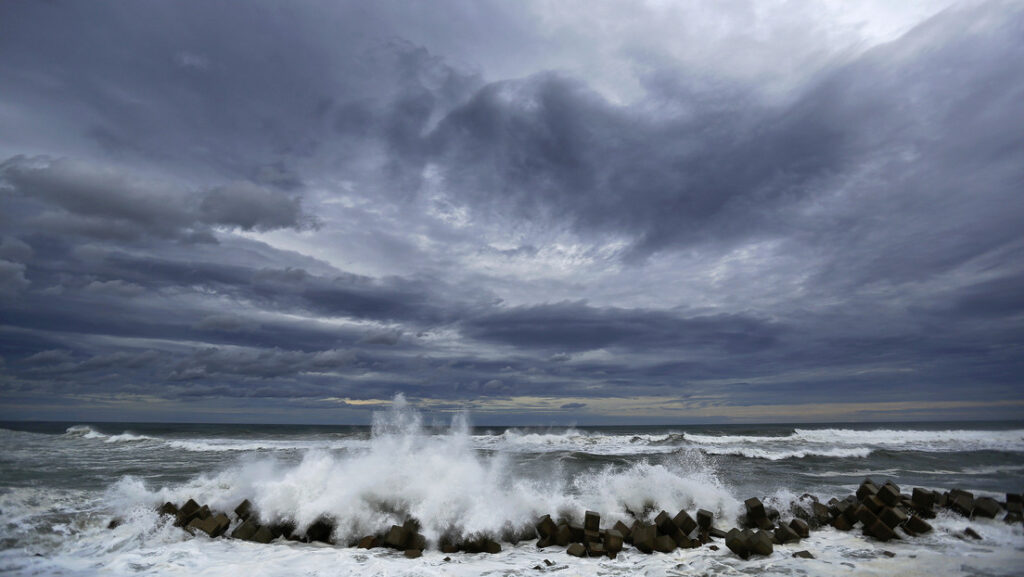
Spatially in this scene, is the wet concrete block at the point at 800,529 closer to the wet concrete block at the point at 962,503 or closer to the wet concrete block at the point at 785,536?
the wet concrete block at the point at 785,536

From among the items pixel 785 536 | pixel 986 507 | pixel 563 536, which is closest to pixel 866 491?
pixel 986 507

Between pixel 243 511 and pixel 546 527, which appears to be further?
pixel 243 511

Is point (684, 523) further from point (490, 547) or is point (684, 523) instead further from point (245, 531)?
point (245, 531)

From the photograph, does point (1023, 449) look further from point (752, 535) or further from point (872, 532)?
point (752, 535)

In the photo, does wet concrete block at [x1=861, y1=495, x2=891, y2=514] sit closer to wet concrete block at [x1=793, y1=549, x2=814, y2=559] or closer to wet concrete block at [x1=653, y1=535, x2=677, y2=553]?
wet concrete block at [x1=793, y1=549, x2=814, y2=559]

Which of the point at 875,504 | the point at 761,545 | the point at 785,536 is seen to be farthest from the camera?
the point at 875,504

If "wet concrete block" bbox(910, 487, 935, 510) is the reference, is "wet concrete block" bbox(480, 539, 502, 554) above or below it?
below

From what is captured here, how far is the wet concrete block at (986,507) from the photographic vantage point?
656cm

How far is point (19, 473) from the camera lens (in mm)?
14258

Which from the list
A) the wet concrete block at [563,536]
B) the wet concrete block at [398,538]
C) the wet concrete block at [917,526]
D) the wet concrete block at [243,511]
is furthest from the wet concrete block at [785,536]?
the wet concrete block at [243,511]

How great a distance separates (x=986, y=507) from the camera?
6.79 meters

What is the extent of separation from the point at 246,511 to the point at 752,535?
27.3 feet

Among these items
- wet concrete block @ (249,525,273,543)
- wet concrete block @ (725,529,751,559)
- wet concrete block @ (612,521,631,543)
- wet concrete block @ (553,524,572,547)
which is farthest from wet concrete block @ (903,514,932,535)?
wet concrete block @ (249,525,273,543)

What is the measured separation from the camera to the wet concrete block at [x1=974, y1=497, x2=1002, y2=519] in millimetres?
6559
